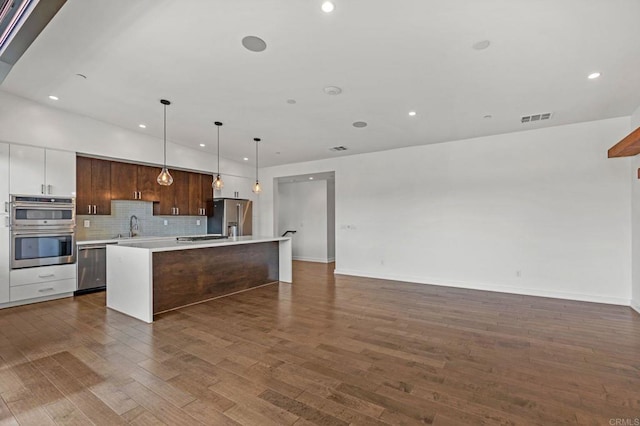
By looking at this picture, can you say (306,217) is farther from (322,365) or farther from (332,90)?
(322,365)

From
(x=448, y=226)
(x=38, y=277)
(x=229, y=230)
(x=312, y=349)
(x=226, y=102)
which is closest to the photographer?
(x=312, y=349)

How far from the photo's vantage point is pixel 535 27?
2.45 meters

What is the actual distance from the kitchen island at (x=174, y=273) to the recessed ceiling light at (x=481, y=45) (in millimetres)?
4087

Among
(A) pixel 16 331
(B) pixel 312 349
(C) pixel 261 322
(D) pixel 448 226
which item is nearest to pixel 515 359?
(B) pixel 312 349

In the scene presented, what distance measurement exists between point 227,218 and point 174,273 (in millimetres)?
3390

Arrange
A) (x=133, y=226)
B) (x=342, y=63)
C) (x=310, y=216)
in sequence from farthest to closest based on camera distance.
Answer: (x=310, y=216), (x=133, y=226), (x=342, y=63)

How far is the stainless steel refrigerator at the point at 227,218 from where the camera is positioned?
7.48m

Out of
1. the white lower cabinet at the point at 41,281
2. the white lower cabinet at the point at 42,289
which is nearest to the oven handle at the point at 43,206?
the white lower cabinet at the point at 41,281

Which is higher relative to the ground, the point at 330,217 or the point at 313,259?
the point at 330,217

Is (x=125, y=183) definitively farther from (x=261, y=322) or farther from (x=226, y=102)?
(x=261, y=322)

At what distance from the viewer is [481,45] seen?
270 centimetres

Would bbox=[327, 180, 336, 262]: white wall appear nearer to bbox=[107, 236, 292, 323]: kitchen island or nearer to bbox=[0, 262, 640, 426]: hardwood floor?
bbox=[107, 236, 292, 323]: kitchen island

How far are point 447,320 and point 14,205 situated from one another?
6.36 m

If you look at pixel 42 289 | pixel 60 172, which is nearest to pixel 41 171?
pixel 60 172
